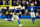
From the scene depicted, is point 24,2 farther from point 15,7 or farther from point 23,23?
point 23,23

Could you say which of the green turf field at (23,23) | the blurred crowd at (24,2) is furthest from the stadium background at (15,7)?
the green turf field at (23,23)

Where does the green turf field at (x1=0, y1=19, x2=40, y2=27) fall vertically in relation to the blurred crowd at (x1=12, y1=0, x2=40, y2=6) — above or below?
below

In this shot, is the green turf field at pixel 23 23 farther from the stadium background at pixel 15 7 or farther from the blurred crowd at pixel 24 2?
the blurred crowd at pixel 24 2

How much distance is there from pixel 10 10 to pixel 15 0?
371mm

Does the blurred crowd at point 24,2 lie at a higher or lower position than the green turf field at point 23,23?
higher

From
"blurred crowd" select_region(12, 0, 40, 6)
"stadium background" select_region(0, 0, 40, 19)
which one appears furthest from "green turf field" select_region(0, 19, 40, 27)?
"blurred crowd" select_region(12, 0, 40, 6)

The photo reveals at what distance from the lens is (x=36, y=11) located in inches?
76.7

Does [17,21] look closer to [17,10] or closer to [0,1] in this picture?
[17,10]

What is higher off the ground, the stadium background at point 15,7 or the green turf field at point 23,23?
the stadium background at point 15,7

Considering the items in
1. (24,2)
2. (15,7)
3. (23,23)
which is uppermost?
(24,2)

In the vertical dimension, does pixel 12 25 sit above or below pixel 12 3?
below

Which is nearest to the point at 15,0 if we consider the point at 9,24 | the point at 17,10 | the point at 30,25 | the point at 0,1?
the point at 17,10

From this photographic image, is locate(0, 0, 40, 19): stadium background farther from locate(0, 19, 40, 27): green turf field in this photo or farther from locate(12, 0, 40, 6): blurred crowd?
locate(0, 19, 40, 27): green turf field

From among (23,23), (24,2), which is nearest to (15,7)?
(24,2)
